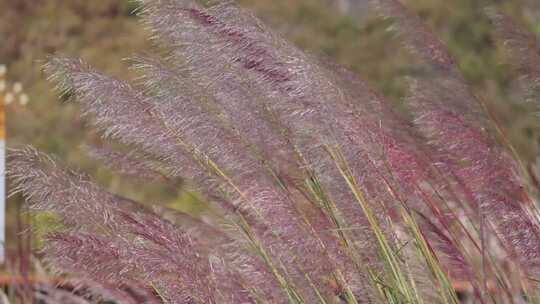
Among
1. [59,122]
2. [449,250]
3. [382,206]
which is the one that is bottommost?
[59,122]

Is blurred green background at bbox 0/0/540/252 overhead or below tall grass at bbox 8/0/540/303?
below

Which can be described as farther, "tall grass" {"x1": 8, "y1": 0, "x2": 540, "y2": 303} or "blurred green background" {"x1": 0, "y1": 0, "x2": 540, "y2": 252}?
"blurred green background" {"x1": 0, "y1": 0, "x2": 540, "y2": 252}

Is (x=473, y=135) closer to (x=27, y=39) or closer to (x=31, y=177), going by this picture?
(x=31, y=177)

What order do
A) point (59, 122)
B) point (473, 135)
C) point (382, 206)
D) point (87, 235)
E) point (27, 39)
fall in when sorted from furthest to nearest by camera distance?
point (27, 39) → point (59, 122) → point (473, 135) → point (382, 206) → point (87, 235)

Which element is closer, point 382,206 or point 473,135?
point 382,206

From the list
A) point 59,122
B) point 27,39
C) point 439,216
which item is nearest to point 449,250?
point 439,216

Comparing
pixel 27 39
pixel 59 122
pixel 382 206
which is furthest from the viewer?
pixel 27 39
